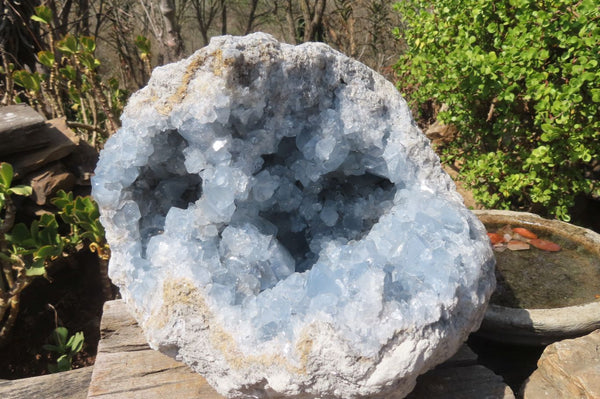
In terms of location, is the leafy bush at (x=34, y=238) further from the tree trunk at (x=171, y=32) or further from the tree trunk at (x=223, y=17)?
the tree trunk at (x=223, y=17)

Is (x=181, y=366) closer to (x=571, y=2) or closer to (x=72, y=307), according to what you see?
(x=72, y=307)

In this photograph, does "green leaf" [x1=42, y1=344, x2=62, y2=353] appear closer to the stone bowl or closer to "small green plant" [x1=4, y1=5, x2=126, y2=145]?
"small green plant" [x1=4, y1=5, x2=126, y2=145]

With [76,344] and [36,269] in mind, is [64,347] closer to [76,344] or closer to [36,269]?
[76,344]

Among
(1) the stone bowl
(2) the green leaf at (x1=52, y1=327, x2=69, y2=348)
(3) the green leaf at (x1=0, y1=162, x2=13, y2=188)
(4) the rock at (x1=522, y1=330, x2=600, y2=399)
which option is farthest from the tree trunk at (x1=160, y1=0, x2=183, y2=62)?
(4) the rock at (x1=522, y1=330, x2=600, y2=399)

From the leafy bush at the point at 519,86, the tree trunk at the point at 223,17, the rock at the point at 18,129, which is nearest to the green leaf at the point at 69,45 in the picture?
the rock at the point at 18,129

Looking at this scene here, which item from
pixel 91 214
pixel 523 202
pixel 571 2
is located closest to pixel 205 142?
pixel 91 214

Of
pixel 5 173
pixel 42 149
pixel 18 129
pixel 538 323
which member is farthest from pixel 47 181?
pixel 538 323
